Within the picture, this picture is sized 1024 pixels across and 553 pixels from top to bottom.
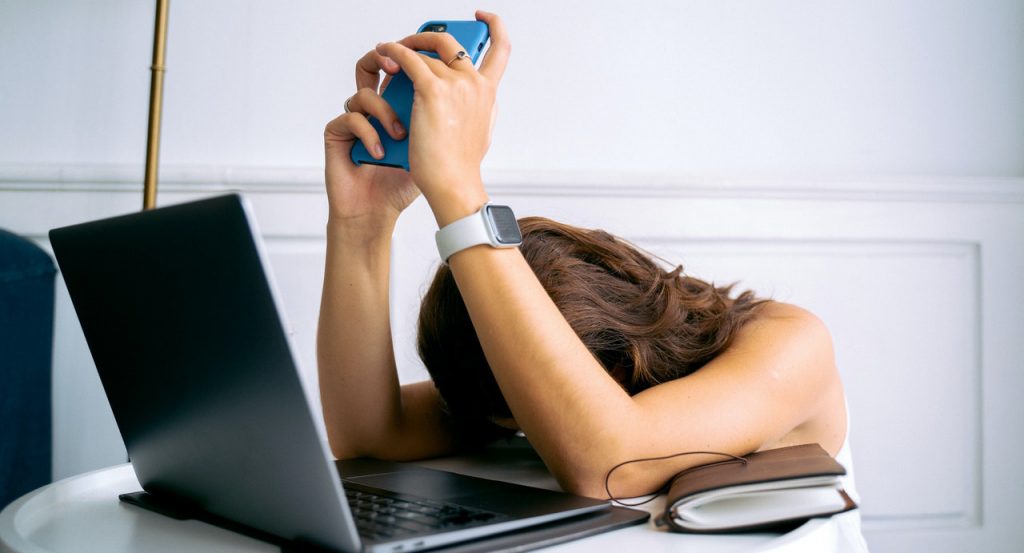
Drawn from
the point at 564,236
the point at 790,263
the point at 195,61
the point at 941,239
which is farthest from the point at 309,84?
the point at 941,239

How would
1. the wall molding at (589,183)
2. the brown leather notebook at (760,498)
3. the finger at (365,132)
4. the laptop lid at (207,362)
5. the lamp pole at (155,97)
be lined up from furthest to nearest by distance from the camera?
the wall molding at (589,183) → the lamp pole at (155,97) → the finger at (365,132) → the brown leather notebook at (760,498) → the laptop lid at (207,362)

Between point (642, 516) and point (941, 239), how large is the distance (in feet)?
4.05

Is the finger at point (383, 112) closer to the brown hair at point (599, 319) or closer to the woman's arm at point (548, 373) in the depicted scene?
the woman's arm at point (548, 373)

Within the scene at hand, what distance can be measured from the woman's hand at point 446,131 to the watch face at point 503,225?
0.06 feet

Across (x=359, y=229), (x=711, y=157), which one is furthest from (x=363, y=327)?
(x=711, y=157)

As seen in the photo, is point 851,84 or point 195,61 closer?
point 195,61

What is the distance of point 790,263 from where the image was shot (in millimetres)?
1555

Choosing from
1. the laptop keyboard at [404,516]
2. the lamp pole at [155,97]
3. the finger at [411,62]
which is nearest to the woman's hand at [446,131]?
the finger at [411,62]

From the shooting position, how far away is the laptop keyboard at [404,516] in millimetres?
526

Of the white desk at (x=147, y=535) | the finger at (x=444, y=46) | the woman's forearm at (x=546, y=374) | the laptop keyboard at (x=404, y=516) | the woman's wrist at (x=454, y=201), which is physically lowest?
the white desk at (x=147, y=535)

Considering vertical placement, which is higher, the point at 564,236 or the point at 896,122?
the point at 896,122

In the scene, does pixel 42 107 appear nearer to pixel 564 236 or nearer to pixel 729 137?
pixel 564 236

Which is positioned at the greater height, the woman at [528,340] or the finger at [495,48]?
the finger at [495,48]

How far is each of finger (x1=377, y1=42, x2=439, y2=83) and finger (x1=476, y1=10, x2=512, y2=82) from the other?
0.09 meters
